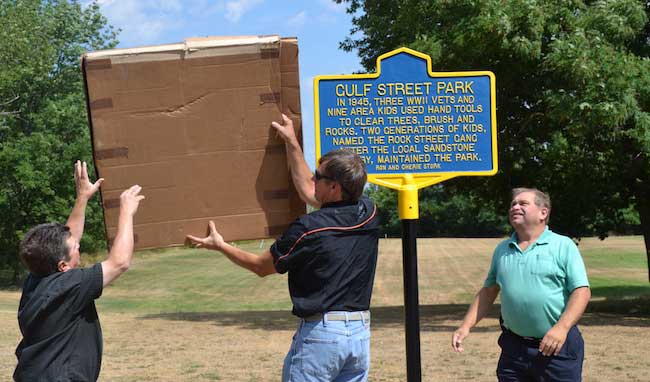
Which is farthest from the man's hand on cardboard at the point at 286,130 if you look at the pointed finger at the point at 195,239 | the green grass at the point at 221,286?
the green grass at the point at 221,286

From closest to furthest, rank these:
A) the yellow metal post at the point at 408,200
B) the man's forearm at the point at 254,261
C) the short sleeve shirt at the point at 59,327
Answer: the short sleeve shirt at the point at 59,327 → the man's forearm at the point at 254,261 → the yellow metal post at the point at 408,200

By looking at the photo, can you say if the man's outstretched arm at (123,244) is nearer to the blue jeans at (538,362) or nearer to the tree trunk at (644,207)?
the blue jeans at (538,362)

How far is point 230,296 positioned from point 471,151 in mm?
27453

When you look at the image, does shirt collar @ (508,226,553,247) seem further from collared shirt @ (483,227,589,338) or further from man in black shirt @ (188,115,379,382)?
man in black shirt @ (188,115,379,382)

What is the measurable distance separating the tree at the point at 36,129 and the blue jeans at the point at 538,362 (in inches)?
1366

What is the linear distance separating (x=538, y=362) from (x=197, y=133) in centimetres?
245

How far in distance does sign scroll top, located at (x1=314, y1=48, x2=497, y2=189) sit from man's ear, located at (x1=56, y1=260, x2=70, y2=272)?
354 centimetres

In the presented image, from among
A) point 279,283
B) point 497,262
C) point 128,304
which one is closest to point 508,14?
point 497,262

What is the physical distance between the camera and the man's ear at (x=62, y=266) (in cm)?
425

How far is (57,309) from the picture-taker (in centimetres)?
417

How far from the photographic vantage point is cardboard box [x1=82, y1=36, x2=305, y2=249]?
5062 millimetres

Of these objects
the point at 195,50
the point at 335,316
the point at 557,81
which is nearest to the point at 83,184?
the point at 195,50

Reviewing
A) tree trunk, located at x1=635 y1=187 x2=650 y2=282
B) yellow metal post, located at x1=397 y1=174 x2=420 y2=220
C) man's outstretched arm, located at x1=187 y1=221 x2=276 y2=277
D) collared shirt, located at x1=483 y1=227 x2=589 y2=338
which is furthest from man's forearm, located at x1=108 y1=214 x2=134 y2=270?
tree trunk, located at x1=635 y1=187 x2=650 y2=282

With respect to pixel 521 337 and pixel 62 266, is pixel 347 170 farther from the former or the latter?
pixel 521 337
